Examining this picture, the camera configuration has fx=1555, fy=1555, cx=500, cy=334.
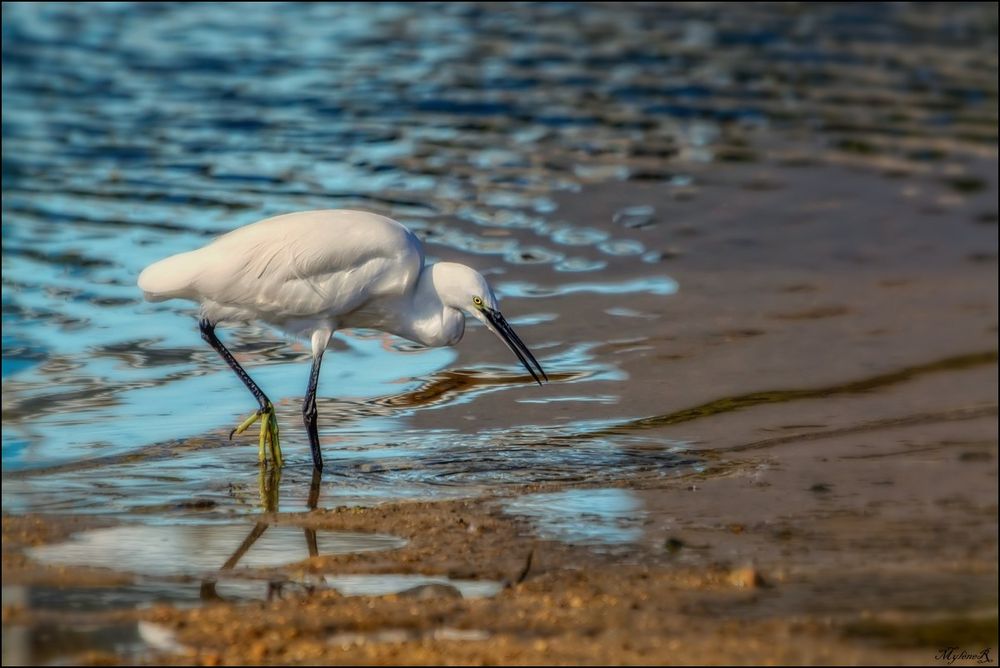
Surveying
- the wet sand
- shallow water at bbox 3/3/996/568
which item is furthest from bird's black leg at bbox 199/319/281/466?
the wet sand

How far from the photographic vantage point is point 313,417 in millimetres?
7137

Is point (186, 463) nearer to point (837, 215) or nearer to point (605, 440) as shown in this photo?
point (605, 440)

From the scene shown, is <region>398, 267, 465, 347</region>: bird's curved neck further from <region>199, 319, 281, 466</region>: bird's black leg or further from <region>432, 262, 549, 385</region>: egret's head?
<region>199, 319, 281, 466</region>: bird's black leg

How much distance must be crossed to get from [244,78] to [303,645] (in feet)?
47.0

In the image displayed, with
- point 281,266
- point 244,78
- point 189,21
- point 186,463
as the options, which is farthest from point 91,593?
point 189,21

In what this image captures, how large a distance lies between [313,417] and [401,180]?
6.30 m

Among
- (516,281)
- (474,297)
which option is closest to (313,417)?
(474,297)

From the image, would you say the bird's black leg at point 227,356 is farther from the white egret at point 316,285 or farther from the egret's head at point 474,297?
the egret's head at point 474,297

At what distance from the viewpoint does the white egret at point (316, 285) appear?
285 inches

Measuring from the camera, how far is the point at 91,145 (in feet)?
49.1

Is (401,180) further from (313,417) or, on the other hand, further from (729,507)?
(729,507)

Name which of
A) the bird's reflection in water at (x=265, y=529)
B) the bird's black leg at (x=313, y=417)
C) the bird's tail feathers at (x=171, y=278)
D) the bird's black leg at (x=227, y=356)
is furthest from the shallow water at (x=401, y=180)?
the bird's tail feathers at (x=171, y=278)

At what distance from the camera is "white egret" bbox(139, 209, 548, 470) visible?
23.8 feet

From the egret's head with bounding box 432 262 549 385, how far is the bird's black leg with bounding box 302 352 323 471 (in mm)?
696
